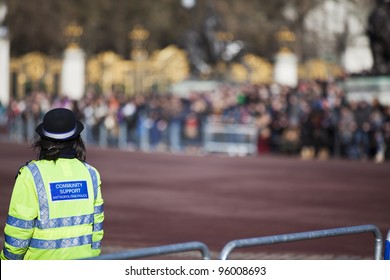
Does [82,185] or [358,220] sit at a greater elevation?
[82,185]

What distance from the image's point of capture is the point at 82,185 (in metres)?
6.22

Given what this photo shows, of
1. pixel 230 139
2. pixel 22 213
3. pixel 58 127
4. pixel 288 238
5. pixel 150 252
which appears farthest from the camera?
pixel 230 139

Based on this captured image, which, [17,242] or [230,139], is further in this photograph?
[230,139]

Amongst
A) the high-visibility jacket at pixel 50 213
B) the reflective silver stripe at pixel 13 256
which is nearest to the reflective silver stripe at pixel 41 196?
the high-visibility jacket at pixel 50 213

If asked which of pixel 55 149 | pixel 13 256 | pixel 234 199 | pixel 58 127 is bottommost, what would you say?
pixel 234 199

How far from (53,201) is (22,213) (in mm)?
176

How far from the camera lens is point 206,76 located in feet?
156

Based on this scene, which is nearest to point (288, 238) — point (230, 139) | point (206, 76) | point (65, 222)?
point (65, 222)

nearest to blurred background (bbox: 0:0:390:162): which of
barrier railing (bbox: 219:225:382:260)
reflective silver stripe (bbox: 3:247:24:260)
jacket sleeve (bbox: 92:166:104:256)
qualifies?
barrier railing (bbox: 219:225:382:260)

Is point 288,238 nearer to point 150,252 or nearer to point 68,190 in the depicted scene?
point 150,252

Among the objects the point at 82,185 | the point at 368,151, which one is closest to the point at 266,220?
the point at 82,185

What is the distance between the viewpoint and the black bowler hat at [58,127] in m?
6.17

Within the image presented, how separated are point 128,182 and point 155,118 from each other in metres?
9.84
